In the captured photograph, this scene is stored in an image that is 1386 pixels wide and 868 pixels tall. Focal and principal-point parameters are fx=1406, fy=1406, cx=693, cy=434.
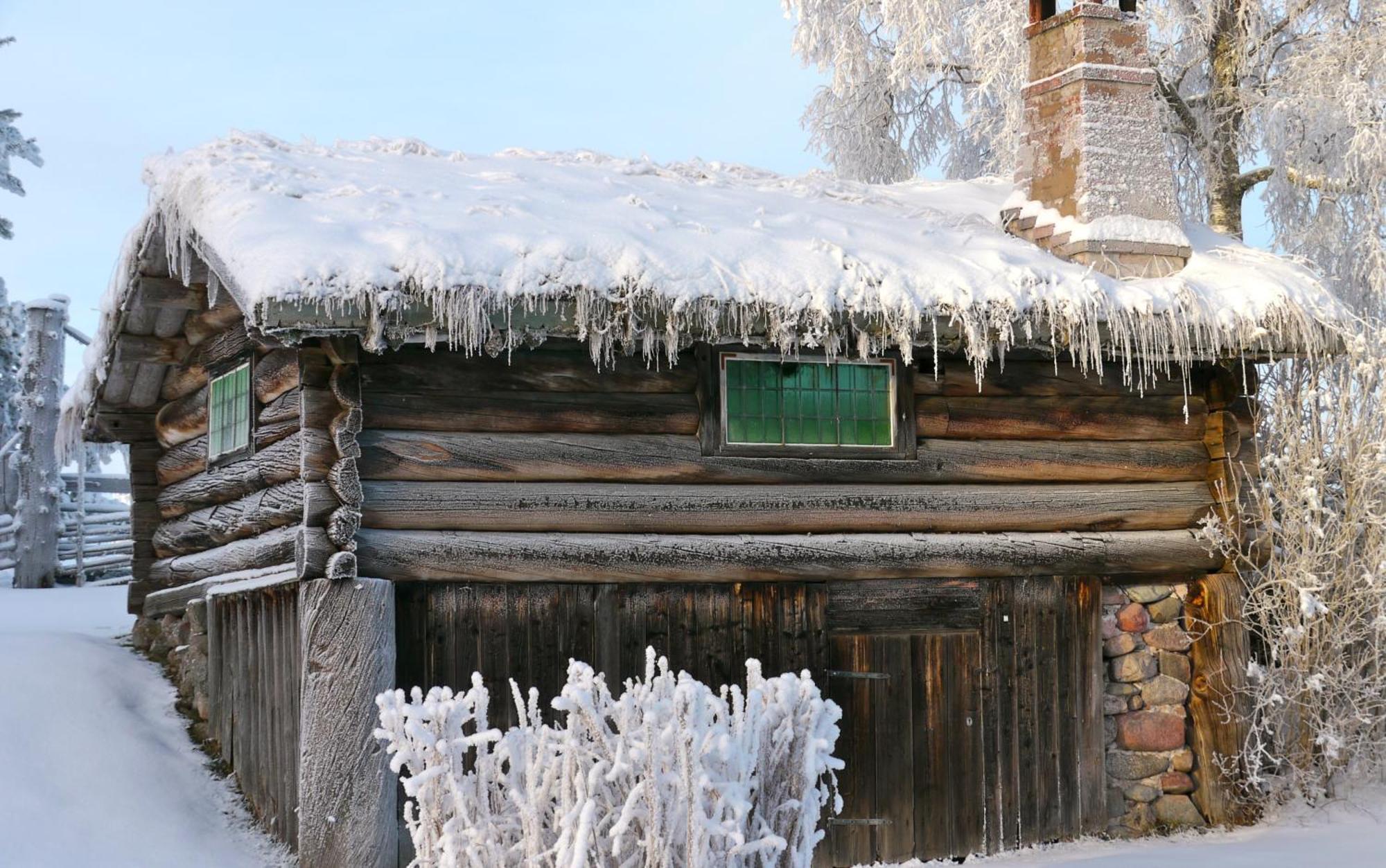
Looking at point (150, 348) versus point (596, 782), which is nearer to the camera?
point (596, 782)

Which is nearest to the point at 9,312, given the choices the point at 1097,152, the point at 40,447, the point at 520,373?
the point at 40,447

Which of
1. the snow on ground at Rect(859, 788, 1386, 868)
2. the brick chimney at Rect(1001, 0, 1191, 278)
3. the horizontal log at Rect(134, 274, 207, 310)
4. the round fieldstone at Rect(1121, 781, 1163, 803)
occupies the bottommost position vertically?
the snow on ground at Rect(859, 788, 1386, 868)

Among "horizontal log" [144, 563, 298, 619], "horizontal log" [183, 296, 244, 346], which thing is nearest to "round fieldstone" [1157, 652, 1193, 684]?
"horizontal log" [144, 563, 298, 619]

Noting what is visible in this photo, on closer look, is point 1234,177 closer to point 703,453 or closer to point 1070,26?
point 1070,26

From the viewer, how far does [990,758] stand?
8.93 meters

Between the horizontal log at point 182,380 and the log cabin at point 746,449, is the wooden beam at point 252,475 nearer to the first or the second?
the log cabin at point 746,449

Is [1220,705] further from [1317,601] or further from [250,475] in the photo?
[250,475]

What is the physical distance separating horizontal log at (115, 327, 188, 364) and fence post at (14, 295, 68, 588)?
6400 mm

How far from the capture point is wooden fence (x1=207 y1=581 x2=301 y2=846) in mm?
8031

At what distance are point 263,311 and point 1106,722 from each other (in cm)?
598

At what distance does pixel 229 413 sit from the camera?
31.8 feet

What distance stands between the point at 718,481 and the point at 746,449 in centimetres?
26

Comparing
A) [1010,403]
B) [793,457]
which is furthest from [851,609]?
[1010,403]

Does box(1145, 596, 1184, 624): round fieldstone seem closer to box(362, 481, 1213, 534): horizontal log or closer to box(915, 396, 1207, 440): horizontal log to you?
box(362, 481, 1213, 534): horizontal log
